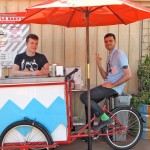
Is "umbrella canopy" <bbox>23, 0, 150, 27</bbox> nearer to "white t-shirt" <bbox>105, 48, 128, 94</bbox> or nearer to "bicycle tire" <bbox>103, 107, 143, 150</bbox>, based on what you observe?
"white t-shirt" <bbox>105, 48, 128, 94</bbox>

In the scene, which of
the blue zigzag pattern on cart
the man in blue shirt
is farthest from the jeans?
the blue zigzag pattern on cart

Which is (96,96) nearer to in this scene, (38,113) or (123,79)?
(123,79)

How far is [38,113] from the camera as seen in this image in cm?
425

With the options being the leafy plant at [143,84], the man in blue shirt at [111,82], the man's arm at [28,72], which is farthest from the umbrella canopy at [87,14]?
the leafy plant at [143,84]

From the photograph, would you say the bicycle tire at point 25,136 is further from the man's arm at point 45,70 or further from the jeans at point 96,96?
the man's arm at point 45,70

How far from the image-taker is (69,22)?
205 inches

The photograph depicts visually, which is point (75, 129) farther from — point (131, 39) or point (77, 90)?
point (131, 39)

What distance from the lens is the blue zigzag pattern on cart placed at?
4.20 meters

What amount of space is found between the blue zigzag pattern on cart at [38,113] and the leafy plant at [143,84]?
1791 millimetres

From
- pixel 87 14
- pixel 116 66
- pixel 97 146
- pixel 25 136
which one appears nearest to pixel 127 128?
pixel 97 146

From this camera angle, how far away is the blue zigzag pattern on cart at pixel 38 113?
13.8ft

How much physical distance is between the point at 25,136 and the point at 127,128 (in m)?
1.74

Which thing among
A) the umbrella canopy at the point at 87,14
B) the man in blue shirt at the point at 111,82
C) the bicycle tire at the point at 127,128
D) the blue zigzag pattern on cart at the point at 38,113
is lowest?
the bicycle tire at the point at 127,128

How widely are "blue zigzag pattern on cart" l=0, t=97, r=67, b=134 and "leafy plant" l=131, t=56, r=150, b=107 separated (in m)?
1.79
